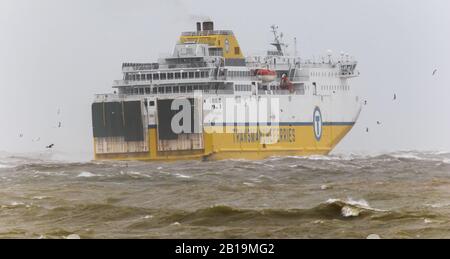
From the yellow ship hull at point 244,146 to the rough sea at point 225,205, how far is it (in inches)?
658

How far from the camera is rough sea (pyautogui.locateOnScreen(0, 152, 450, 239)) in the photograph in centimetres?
2450

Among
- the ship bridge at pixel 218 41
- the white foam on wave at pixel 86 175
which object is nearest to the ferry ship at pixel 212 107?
the ship bridge at pixel 218 41

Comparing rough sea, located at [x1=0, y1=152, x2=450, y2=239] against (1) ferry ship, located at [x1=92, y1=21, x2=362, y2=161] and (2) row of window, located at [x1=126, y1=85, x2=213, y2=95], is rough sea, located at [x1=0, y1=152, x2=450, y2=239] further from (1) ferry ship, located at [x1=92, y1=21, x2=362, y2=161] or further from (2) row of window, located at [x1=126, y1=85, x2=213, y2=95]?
(2) row of window, located at [x1=126, y1=85, x2=213, y2=95]

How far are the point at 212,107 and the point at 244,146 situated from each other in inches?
166

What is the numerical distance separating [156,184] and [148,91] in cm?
2763

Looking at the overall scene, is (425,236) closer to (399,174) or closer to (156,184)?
(156,184)

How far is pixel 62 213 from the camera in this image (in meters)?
29.4

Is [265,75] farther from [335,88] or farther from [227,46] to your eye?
[335,88]

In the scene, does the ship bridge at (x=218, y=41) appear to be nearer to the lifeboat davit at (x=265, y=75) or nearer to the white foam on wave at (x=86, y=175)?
the lifeboat davit at (x=265, y=75)

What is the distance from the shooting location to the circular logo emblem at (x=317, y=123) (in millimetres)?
78375

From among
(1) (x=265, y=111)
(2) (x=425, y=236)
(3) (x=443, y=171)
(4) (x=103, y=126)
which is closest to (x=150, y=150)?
(4) (x=103, y=126)

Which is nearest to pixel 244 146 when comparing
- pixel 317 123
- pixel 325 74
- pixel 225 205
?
pixel 317 123

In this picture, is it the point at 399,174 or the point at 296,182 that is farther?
the point at 399,174

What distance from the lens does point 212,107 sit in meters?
66.7
